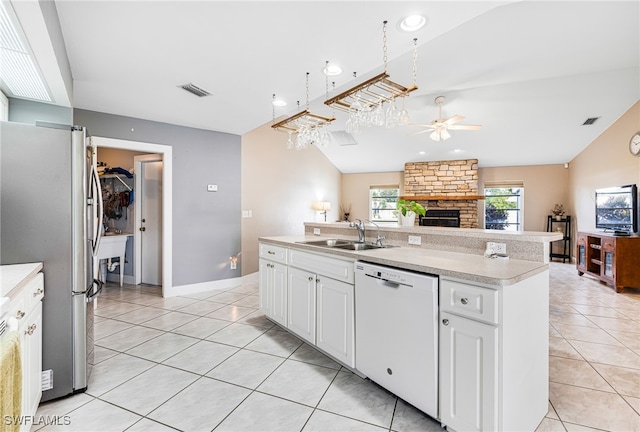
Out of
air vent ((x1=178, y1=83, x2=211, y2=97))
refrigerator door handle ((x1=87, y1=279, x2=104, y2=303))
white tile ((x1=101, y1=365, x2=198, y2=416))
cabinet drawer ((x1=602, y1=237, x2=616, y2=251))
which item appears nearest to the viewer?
white tile ((x1=101, y1=365, x2=198, y2=416))

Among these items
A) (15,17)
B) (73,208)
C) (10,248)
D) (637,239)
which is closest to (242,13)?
(15,17)

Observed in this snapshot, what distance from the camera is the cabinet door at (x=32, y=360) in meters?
1.50

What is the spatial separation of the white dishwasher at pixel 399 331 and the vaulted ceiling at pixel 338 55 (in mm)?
1685

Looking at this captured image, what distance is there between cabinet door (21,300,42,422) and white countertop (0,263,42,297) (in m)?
0.21

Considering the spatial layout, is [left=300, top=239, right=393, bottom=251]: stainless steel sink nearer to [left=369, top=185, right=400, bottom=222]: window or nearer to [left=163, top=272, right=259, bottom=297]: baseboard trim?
[left=163, top=272, right=259, bottom=297]: baseboard trim

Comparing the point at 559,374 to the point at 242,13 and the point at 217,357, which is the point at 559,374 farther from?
the point at 242,13

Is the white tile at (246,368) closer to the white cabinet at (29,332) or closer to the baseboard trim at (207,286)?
the white cabinet at (29,332)

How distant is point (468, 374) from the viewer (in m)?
1.46

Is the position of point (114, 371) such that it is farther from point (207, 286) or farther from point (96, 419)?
point (207, 286)

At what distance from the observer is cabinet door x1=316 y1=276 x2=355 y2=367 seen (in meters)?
2.16

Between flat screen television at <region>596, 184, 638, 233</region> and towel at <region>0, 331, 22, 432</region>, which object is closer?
towel at <region>0, 331, 22, 432</region>

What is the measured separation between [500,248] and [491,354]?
0.85 meters

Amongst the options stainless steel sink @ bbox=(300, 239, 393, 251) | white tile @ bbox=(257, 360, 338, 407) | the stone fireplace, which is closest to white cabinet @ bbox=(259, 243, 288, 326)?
stainless steel sink @ bbox=(300, 239, 393, 251)

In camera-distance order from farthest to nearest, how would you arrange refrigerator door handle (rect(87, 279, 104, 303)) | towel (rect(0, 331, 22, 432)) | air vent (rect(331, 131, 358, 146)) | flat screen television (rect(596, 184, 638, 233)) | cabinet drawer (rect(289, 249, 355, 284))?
air vent (rect(331, 131, 358, 146))
flat screen television (rect(596, 184, 638, 233))
cabinet drawer (rect(289, 249, 355, 284))
refrigerator door handle (rect(87, 279, 104, 303))
towel (rect(0, 331, 22, 432))
